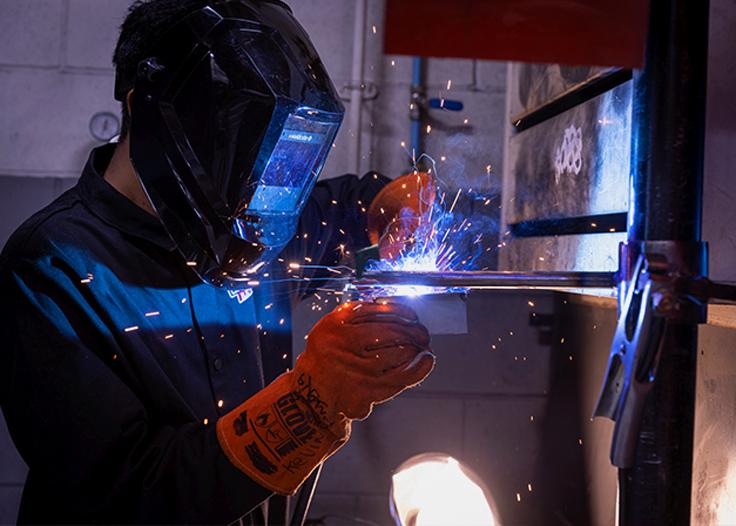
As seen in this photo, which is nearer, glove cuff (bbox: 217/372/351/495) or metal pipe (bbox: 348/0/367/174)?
glove cuff (bbox: 217/372/351/495)

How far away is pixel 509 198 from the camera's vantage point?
178 centimetres

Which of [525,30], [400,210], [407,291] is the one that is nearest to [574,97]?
[400,210]

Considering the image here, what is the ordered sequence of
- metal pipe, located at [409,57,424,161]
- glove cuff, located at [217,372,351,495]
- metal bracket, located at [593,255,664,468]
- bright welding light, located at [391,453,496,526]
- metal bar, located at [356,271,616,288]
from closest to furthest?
metal bracket, located at [593,255,664,468]
metal bar, located at [356,271,616,288]
glove cuff, located at [217,372,351,495]
bright welding light, located at [391,453,496,526]
metal pipe, located at [409,57,424,161]

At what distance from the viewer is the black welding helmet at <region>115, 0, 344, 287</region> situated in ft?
3.68

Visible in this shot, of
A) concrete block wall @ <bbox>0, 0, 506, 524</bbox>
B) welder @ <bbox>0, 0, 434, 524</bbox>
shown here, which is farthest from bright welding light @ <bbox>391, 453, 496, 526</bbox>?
concrete block wall @ <bbox>0, 0, 506, 524</bbox>

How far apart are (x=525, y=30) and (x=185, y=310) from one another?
2.98 ft

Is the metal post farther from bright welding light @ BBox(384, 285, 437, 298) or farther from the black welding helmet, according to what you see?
the black welding helmet

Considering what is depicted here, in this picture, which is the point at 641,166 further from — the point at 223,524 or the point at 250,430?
the point at 223,524

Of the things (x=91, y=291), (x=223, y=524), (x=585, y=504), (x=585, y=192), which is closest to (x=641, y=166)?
(x=585, y=192)

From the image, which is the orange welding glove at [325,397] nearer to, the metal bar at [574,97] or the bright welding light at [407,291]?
the bright welding light at [407,291]

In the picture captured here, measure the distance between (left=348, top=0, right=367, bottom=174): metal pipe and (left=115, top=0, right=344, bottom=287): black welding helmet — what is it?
4.03 ft

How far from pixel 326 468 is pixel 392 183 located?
1283 millimetres

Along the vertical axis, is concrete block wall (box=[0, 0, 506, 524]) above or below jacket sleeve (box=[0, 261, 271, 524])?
above

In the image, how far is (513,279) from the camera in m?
0.75
